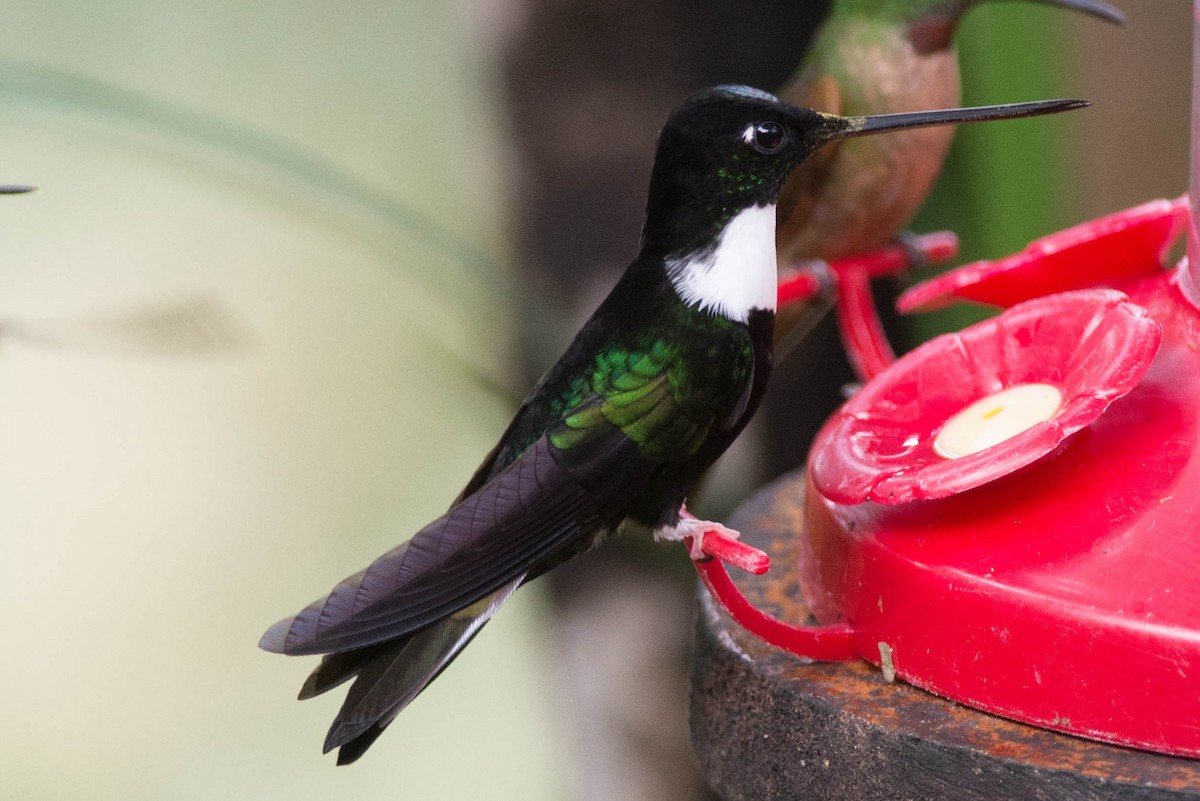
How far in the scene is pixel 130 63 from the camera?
2277 millimetres

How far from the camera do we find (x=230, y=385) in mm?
2461

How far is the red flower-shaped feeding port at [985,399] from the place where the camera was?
37.3 inches

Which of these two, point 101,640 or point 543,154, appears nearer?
point 543,154

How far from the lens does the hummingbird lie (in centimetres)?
95

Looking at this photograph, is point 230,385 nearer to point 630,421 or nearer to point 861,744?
point 630,421

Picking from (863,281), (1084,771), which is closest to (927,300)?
(863,281)

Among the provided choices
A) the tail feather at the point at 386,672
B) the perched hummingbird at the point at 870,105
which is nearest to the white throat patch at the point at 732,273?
the tail feather at the point at 386,672

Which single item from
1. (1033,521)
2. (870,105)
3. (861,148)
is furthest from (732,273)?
(870,105)

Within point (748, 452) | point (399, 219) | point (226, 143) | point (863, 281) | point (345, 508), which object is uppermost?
point (226, 143)

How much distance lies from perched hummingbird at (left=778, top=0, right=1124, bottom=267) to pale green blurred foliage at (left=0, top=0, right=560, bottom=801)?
0.56 m

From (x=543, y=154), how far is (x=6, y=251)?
94cm

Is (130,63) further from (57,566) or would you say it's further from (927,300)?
(927,300)

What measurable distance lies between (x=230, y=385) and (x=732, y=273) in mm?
1606

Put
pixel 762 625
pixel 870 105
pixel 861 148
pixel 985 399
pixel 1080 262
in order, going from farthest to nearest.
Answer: pixel 870 105 < pixel 861 148 < pixel 1080 262 < pixel 985 399 < pixel 762 625
